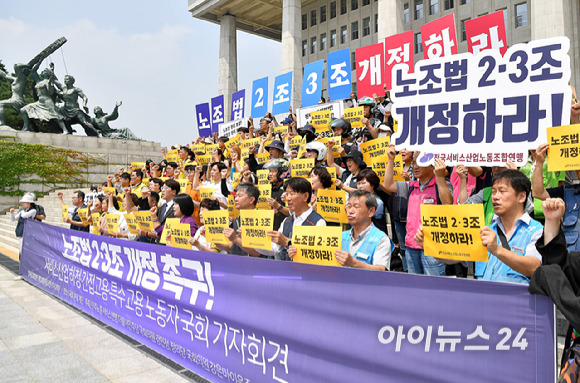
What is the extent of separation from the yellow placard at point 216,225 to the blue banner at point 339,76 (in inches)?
219

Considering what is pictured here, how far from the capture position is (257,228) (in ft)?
12.9

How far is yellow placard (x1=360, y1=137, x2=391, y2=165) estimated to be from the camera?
5.88 m

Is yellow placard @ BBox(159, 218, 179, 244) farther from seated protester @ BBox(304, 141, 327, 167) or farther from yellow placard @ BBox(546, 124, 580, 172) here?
yellow placard @ BBox(546, 124, 580, 172)

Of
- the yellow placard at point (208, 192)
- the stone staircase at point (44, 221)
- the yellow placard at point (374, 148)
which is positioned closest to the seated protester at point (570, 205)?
the yellow placard at point (374, 148)

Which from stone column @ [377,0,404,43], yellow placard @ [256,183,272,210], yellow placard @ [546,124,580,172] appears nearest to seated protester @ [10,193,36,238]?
yellow placard @ [256,183,272,210]

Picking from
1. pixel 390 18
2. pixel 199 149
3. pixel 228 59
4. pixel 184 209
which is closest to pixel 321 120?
pixel 199 149

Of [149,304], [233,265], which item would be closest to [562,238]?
[233,265]

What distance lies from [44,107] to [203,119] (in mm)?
16955

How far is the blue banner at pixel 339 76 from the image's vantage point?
928 cm

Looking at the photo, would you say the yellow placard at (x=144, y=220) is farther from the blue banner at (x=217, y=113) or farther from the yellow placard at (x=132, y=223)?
Result: the blue banner at (x=217, y=113)

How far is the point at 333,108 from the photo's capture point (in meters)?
8.84

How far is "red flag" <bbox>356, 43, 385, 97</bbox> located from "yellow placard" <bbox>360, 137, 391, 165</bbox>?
2.65 m

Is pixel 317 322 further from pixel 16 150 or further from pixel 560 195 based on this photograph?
A: pixel 16 150

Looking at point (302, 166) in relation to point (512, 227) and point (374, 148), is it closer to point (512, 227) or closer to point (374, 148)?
point (374, 148)
